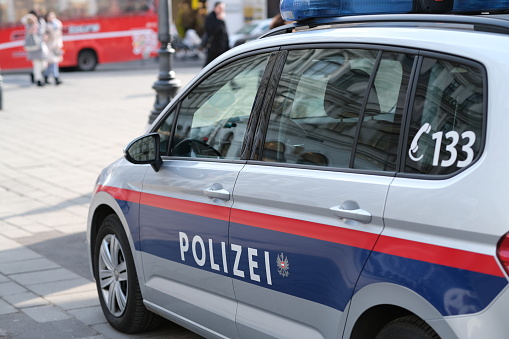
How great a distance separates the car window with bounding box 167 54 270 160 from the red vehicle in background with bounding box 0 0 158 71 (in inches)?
989

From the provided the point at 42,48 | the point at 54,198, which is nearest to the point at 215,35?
the point at 42,48

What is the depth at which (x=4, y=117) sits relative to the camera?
53.7 feet

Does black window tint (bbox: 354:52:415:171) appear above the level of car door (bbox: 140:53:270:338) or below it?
above

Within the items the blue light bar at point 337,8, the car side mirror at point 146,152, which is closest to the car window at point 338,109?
the blue light bar at point 337,8

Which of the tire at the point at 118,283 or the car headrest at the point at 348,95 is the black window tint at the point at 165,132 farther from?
the car headrest at the point at 348,95

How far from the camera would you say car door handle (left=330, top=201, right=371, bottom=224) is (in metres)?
3.11

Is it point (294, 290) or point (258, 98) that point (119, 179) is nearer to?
point (258, 98)

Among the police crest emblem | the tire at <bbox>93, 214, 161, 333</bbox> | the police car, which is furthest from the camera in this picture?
the tire at <bbox>93, 214, 161, 333</bbox>

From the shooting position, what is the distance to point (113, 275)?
5.13 meters

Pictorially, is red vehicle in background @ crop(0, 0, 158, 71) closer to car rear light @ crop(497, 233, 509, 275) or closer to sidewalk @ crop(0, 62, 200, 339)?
sidewalk @ crop(0, 62, 200, 339)

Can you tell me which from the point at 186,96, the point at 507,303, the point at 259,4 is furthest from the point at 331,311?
the point at 259,4

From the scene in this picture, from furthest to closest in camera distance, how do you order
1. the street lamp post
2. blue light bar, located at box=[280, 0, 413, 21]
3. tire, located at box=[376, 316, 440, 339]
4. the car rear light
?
the street lamp post → blue light bar, located at box=[280, 0, 413, 21] → tire, located at box=[376, 316, 440, 339] → the car rear light

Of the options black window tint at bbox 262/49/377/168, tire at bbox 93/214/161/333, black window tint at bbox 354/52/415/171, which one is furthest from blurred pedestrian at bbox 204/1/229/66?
black window tint at bbox 354/52/415/171

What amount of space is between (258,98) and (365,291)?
1.22m
